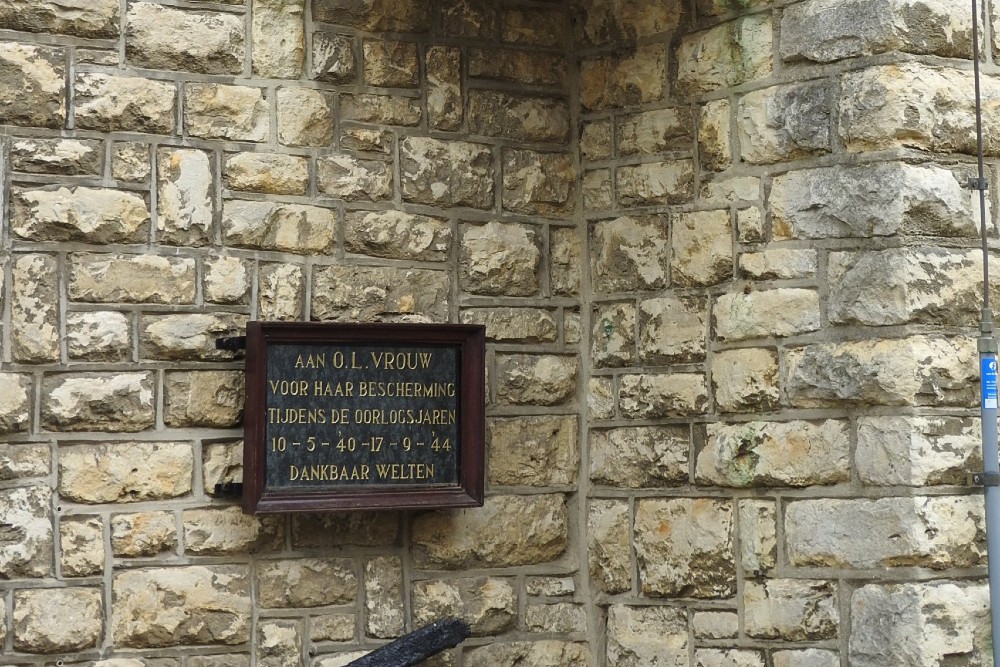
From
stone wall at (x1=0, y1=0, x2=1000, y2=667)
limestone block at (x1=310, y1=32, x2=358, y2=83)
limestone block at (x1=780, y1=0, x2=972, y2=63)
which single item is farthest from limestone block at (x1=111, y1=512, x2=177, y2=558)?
limestone block at (x1=780, y1=0, x2=972, y2=63)

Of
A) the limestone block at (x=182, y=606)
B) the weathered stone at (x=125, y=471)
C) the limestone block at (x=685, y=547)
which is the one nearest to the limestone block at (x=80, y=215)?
the weathered stone at (x=125, y=471)

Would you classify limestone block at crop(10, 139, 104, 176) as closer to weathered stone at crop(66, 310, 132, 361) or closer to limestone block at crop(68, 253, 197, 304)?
limestone block at crop(68, 253, 197, 304)

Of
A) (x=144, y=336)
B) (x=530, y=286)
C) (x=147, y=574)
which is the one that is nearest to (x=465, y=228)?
(x=530, y=286)

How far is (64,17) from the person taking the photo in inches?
178

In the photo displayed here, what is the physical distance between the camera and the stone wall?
4.38m

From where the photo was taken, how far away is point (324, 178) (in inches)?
192

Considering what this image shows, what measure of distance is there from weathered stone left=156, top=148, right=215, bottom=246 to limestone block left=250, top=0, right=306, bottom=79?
41 cm

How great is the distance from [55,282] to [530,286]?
1735 mm

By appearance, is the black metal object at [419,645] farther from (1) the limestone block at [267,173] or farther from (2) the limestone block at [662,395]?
(1) the limestone block at [267,173]

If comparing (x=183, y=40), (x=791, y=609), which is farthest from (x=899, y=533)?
(x=183, y=40)

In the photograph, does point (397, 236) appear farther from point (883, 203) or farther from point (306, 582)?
point (883, 203)

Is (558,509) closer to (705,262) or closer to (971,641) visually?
(705,262)

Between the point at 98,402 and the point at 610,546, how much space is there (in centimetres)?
191

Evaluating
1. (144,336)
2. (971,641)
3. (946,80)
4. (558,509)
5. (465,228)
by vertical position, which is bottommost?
(971,641)
